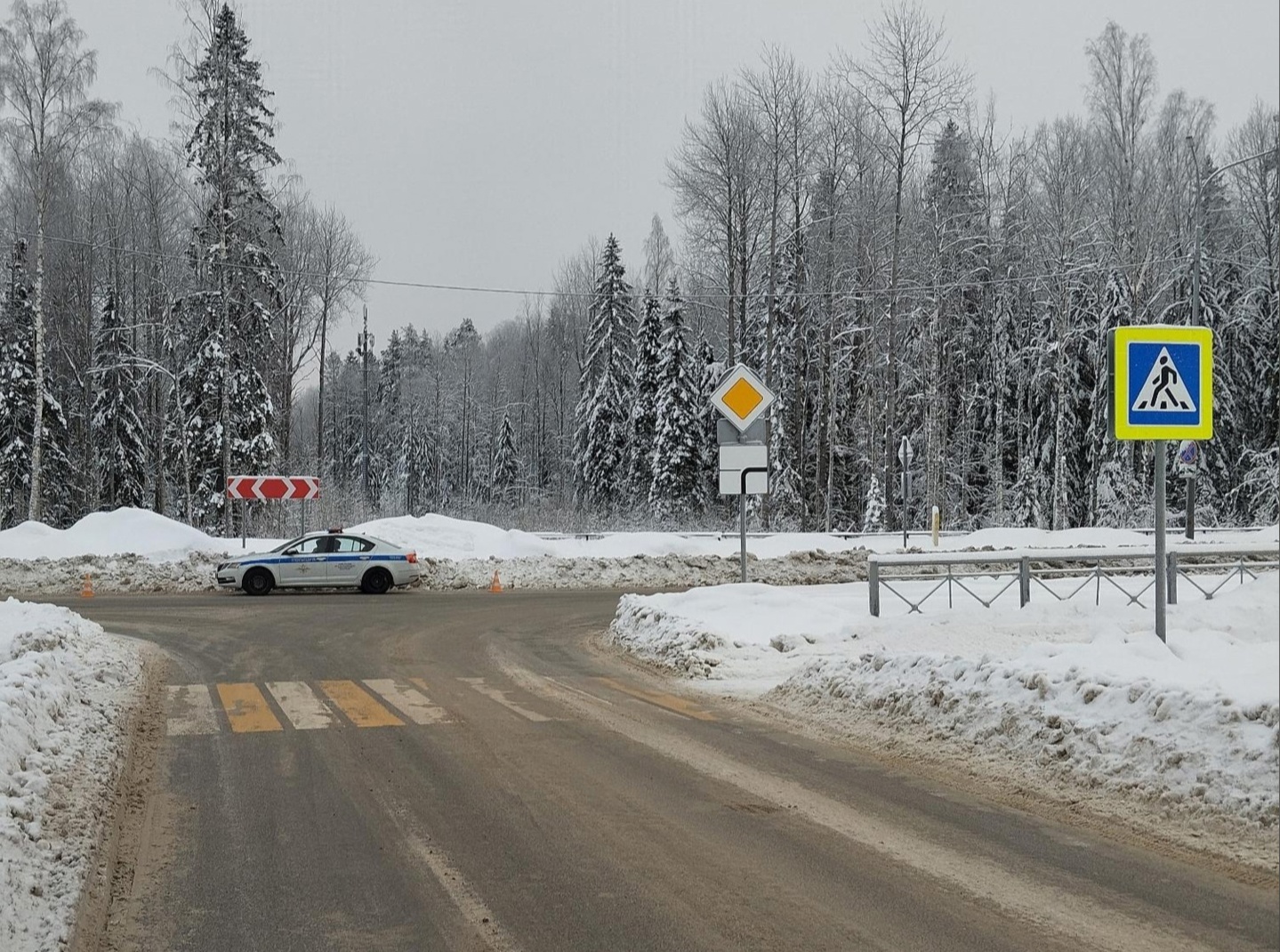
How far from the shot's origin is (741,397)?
15555 mm

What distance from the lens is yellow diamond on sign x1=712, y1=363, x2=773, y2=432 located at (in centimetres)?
1550

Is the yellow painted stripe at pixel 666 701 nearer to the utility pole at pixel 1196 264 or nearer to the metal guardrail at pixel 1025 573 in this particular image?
the metal guardrail at pixel 1025 573

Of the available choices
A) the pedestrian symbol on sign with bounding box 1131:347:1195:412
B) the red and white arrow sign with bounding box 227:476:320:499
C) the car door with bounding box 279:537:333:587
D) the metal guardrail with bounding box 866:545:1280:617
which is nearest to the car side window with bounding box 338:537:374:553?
the car door with bounding box 279:537:333:587

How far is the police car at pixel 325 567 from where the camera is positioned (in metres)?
25.5

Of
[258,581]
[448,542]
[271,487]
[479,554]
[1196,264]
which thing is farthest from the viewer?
[448,542]

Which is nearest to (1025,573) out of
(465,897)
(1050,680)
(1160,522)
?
(1050,680)

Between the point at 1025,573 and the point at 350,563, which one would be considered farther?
the point at 350,563

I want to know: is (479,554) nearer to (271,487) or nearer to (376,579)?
(376,579)

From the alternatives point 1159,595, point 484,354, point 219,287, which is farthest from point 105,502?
point 484,354

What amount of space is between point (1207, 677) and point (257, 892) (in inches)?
169

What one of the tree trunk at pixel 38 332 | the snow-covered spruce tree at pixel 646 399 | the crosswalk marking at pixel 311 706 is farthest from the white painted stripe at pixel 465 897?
the snow-covered spruce tree at pixel 646 399

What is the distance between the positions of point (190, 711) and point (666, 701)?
4.56 meters

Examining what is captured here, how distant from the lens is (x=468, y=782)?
24.9 feet

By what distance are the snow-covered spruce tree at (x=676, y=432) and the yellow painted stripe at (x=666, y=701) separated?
3991 centimetres
